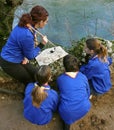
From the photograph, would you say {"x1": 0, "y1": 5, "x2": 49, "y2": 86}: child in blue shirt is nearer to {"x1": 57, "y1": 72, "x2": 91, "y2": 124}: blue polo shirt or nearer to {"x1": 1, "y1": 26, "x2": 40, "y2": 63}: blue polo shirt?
{"x1": 1, "y1": 26, "x2": 40, "y2": 63}: blue polo shirt

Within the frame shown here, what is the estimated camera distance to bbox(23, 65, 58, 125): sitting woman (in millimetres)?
3957

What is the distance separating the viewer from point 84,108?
428cm

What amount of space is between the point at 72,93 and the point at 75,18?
4187 mm

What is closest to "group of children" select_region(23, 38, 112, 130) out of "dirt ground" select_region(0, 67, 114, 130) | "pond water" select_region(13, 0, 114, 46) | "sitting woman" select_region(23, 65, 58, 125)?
"sitting woman" select_region(23, 65, 58, 125)

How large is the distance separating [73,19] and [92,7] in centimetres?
90

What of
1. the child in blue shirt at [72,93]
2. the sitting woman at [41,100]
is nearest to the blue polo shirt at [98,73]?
the child in blue shirt at [72,93]

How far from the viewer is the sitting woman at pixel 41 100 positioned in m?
3.96

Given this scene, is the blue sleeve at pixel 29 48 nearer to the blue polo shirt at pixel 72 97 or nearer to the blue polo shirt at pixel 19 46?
the blue polo shirt at pixel 19 46

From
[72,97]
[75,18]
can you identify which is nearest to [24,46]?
[72,97]

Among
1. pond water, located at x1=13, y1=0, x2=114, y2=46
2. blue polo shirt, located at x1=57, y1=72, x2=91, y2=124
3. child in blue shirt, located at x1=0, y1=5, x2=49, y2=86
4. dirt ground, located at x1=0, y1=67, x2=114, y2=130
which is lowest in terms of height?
dirt ground, located at x1=0, y1=67, x2=114, y2=130

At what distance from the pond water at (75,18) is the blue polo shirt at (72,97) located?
8.63 feet

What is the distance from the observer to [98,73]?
464 cm

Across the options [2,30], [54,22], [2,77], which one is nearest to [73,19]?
[54,22]

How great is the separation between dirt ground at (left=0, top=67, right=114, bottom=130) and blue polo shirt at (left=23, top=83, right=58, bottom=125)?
17.3 inches
